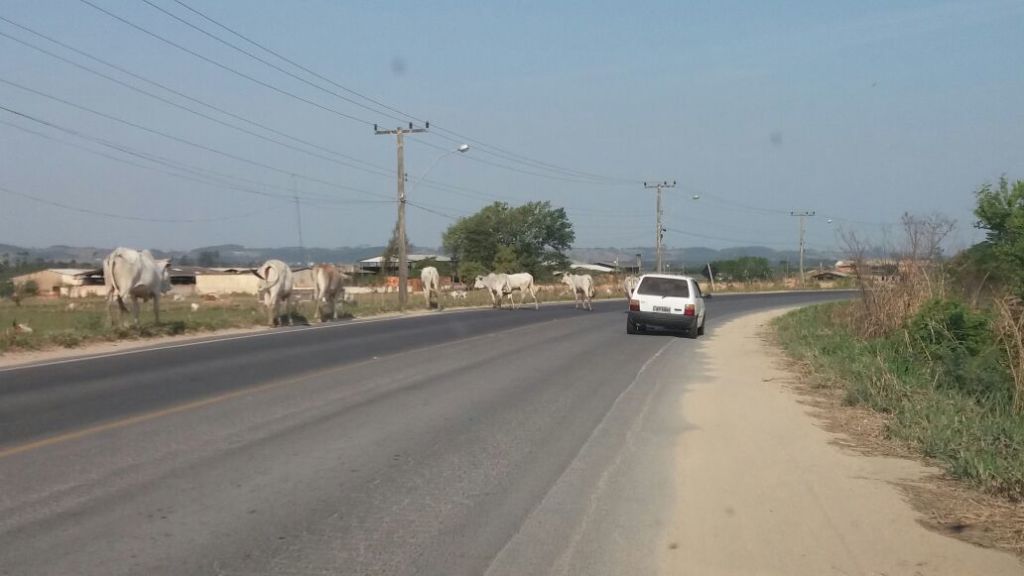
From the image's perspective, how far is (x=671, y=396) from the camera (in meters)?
14.9

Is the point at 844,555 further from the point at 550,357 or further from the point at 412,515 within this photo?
the point at 550,357

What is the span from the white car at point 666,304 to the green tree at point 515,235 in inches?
2942

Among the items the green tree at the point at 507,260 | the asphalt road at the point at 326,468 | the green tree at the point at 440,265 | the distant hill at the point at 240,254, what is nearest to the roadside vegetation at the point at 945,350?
the asphalt road at the point at 326,468

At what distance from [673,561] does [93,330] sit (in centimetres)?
1984

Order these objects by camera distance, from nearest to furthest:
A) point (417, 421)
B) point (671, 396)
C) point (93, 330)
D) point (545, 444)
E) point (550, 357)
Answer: point (545, 444)
point (417, 421)
point (671, 396)
point (550, 357)
point (93, 330)

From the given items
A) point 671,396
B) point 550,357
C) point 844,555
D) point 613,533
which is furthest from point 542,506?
point 550,357

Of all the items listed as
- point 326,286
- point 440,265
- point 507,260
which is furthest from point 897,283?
point 440,265

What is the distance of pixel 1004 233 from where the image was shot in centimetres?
2672

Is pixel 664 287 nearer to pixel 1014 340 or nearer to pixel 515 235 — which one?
pixel 1014 340

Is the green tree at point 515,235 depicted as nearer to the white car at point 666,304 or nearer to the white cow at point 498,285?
the white cow at point 498,285

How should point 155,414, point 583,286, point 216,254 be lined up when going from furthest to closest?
point 216,254
point 583,286
point 155,414

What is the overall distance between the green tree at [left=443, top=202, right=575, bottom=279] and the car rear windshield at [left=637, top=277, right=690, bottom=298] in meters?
74.7

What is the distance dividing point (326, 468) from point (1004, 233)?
23578mm

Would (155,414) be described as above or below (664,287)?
below
